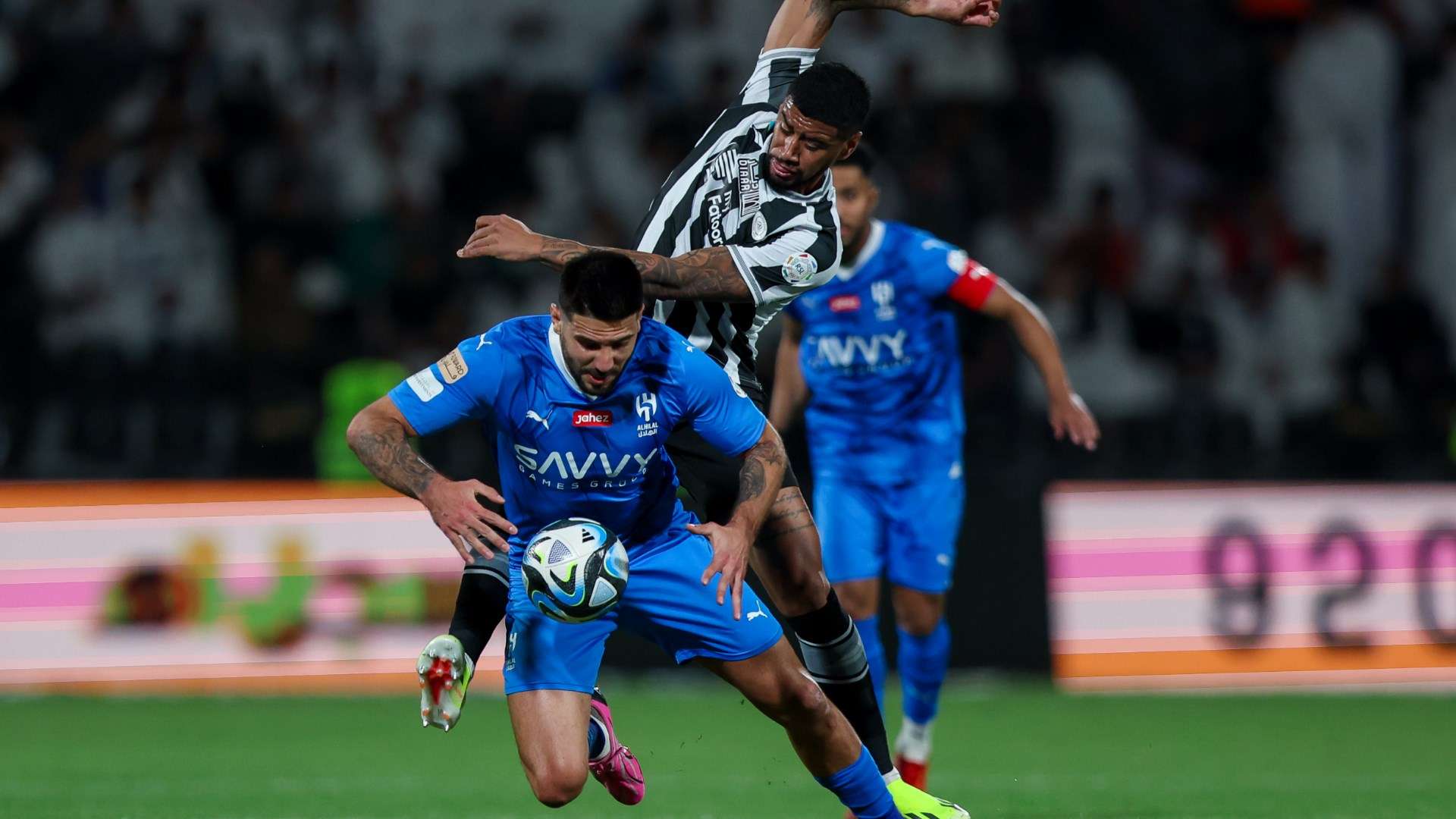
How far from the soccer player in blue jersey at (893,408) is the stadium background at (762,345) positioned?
96 centimetres

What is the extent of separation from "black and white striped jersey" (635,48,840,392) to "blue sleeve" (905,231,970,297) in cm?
190

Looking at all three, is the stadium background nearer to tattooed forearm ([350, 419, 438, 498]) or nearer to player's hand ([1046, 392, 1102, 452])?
player's hand ([1046, 392, 1102, 452])

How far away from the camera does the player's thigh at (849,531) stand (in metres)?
8.41

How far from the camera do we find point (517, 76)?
14578mm

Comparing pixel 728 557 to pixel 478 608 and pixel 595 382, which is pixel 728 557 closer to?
pixel 595 382

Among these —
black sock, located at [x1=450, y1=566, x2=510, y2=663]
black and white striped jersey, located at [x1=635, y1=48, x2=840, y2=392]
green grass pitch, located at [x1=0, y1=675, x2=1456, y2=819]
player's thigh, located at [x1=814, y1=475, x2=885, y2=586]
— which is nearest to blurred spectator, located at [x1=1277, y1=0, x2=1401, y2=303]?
green grass pitch, located at [x1=0, y1=675, x2=1456, y2=819]

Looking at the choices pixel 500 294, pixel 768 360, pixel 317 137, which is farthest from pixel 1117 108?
pixel 317 137

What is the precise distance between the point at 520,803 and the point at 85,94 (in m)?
8.45

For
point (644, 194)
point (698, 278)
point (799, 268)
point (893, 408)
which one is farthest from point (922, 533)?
point (644, 194)

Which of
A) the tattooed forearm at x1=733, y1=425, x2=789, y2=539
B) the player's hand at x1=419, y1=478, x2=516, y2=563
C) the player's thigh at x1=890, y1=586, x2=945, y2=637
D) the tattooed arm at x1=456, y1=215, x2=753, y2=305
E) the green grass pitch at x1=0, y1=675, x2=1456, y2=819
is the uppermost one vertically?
the tattooed arm at x1=456, y1=215, x2=753, y2=305

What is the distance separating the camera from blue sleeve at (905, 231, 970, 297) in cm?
Answer: 841

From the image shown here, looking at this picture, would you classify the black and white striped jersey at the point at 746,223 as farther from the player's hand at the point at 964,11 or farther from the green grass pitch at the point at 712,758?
the green grass pitch at the point at 712,758

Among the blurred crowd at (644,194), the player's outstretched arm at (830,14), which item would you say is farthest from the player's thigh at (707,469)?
the blurred crowd at (644,194)

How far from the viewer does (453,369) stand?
5.62 meters
